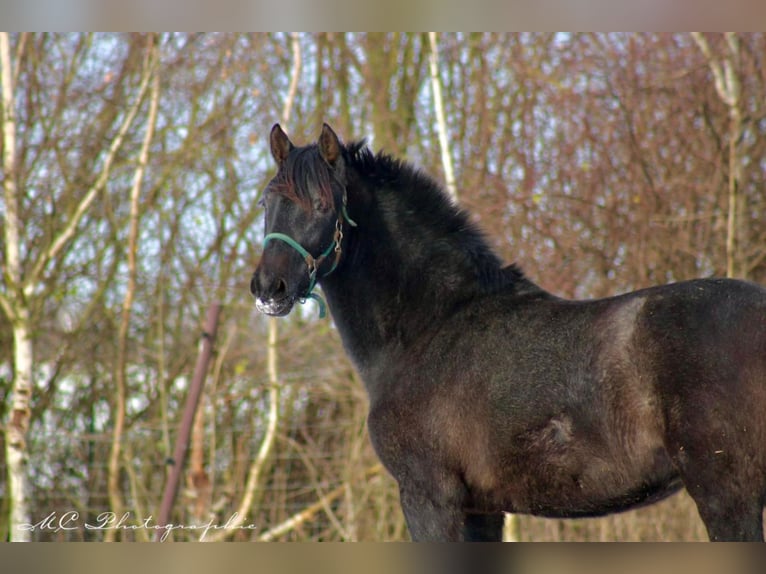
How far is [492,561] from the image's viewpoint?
11.3 ft

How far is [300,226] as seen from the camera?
4195 millimetres

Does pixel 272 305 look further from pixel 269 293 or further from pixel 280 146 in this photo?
pixel 280 146

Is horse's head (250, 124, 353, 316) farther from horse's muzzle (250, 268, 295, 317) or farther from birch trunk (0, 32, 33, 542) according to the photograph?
birch trunk (0, 32, 33, 542)

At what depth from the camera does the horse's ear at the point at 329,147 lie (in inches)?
169

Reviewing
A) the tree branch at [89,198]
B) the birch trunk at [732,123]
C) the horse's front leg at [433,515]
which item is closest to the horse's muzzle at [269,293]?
the horse's front leg at [433,515]

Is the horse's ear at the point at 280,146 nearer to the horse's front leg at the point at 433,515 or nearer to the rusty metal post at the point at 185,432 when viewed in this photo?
the horse's front leg at the point at 433,515

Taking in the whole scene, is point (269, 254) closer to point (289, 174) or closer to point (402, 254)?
point (289, 174)

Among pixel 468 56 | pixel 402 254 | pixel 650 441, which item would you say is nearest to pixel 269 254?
pixel 402 254

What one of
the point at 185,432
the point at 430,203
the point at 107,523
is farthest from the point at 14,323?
the point at 430,203

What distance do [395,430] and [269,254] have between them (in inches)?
40.9

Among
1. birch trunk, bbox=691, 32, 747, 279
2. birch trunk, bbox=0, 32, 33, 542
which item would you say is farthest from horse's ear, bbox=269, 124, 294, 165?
birch trunk, bbox=0, 32, 33, 542

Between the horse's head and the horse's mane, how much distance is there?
0.21 m

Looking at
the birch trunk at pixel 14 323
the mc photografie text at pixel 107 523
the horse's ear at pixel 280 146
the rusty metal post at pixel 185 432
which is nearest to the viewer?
the horse's ear at pixel 280 146

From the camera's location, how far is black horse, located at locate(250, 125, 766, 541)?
3279 millimetres
